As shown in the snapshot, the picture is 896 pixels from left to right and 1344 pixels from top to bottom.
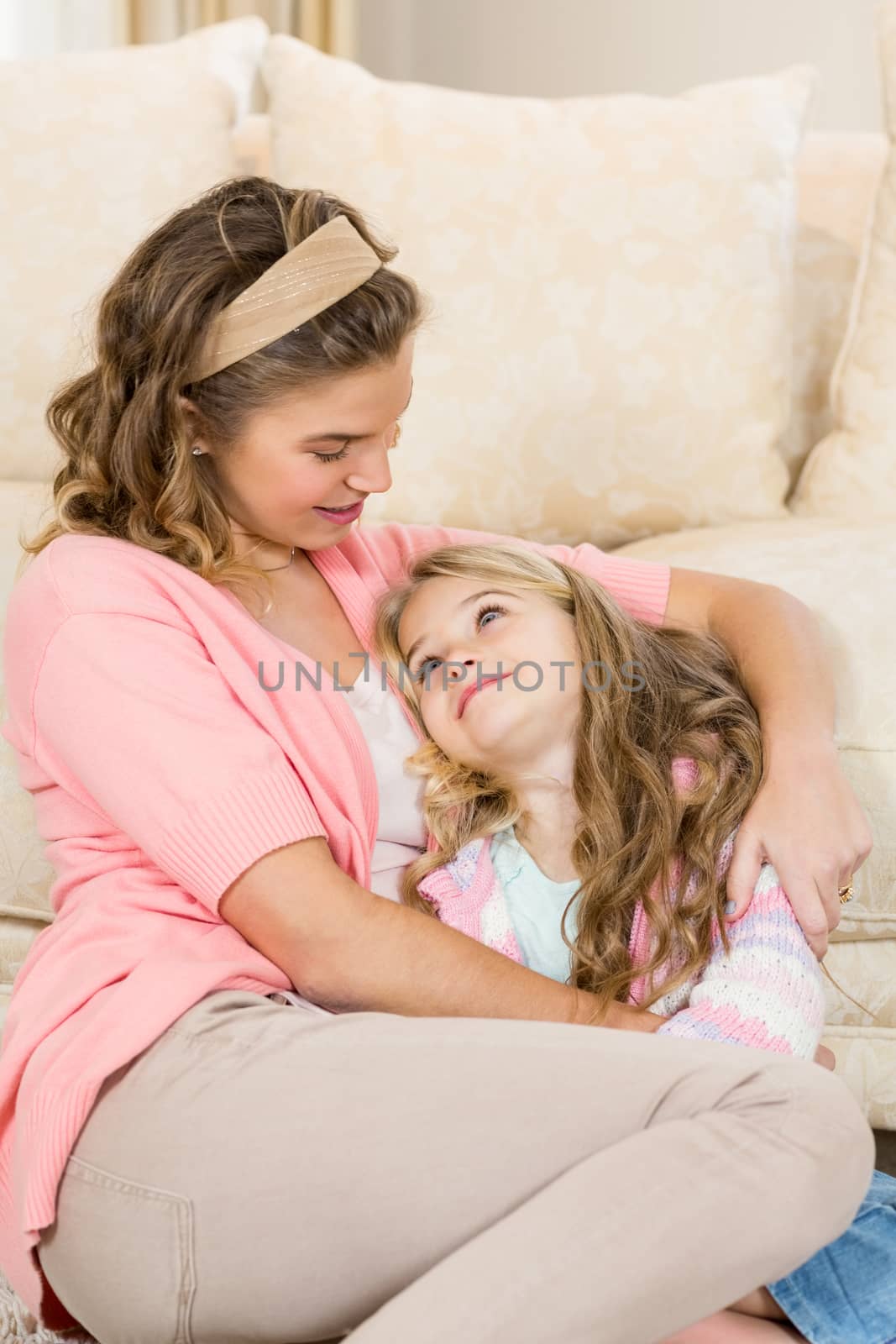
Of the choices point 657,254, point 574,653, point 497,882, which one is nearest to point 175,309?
point 574,653

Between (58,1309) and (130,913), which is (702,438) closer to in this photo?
(130,913)

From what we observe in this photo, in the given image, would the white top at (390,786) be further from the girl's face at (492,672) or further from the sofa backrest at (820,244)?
the sofa backrest at (820,244)

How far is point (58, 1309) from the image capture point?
990 millimetres

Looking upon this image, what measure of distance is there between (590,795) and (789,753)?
19 cm

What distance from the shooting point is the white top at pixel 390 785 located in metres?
1.24

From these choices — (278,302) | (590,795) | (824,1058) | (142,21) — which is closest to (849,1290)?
(824,1058)

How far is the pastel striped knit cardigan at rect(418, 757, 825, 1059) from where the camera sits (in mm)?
1046

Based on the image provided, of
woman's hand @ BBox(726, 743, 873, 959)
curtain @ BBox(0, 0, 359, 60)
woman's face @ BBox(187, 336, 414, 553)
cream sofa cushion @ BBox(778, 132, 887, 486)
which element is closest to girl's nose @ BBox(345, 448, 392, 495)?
woman's face @ BBox(187, 336, 414, 553)

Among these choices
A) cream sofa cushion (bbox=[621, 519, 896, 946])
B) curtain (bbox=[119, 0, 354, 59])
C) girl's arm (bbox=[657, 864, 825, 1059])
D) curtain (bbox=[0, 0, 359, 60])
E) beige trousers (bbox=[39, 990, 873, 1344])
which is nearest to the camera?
beige trousers (bbox=[39, 990, 873, 1344])

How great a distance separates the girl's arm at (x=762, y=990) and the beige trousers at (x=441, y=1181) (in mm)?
138

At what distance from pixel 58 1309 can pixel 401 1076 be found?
0.36 metres

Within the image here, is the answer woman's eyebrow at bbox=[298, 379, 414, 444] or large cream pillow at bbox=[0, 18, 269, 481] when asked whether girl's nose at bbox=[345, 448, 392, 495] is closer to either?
woman's eyebrow at bbox=[298, 379, 414, 444]

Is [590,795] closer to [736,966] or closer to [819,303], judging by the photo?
[736,966]

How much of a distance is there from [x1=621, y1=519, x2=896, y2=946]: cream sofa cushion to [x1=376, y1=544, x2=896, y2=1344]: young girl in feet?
0.39
